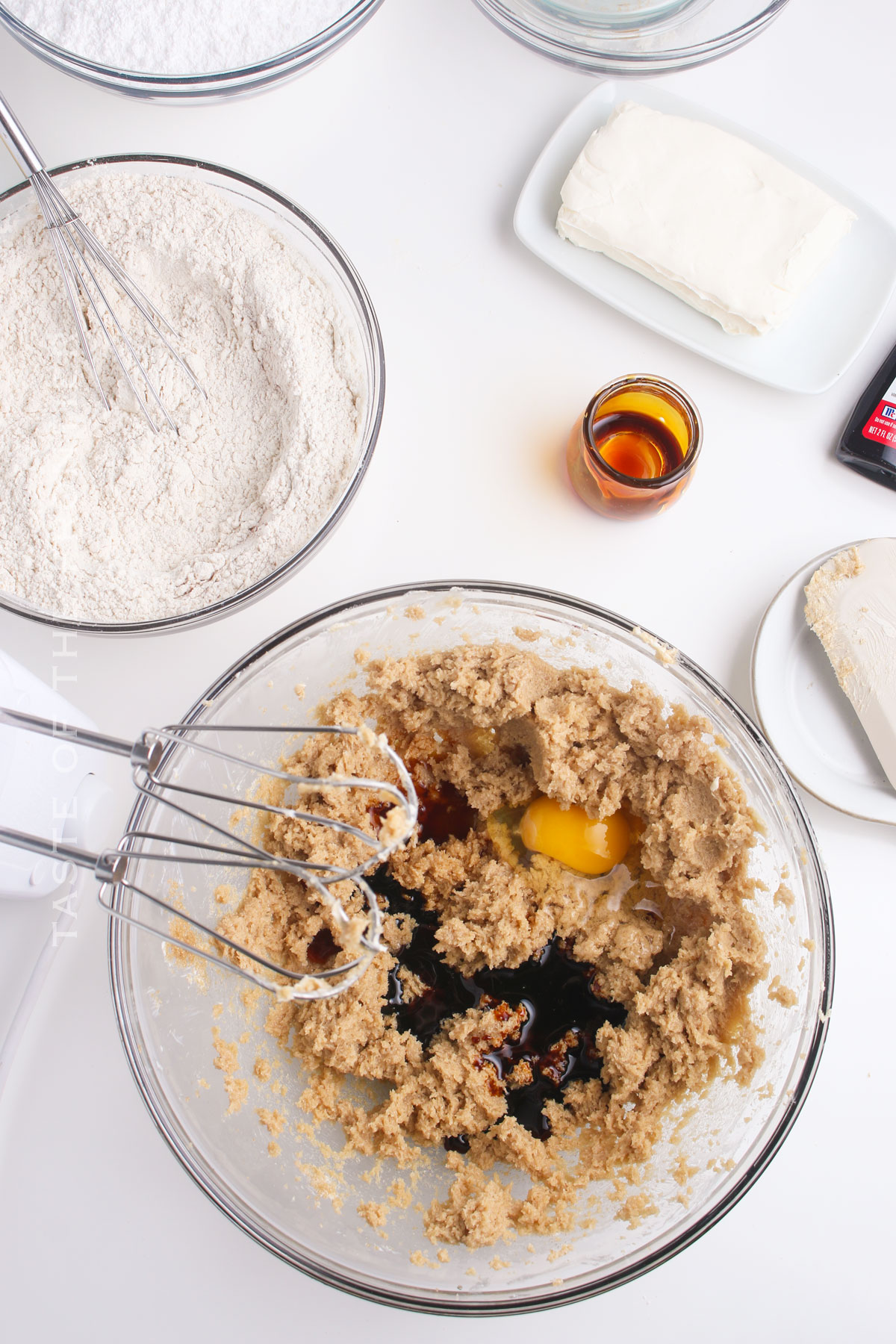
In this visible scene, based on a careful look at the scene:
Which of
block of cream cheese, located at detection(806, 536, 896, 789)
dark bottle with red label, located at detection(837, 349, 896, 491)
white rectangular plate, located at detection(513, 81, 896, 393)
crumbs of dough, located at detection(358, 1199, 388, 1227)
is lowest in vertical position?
crumbs of dough, located at detection(358, 1199, 388, 1227)

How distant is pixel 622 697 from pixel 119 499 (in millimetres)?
672

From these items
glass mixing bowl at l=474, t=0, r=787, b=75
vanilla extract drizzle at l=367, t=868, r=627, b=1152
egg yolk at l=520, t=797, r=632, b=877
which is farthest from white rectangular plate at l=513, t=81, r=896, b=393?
vanilla extract drizzle at l=367, t=868, r=627, b=1152

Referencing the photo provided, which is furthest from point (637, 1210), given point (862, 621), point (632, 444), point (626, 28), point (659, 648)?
point (626, 28)

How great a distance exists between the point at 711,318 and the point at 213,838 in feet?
3.09

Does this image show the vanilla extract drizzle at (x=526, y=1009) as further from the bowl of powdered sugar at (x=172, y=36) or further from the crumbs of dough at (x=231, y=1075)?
the bowl of powdered sugar at (x=172, y=36)

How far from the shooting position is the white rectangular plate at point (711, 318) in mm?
1205

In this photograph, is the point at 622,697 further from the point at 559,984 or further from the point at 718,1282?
the point at 718,1282

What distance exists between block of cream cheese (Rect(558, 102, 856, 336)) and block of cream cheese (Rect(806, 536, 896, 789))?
0.33 meters

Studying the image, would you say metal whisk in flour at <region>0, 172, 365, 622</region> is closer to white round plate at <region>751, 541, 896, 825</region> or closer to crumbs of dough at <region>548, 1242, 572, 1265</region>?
white round plate at <region>751, 541, 896, 825</region>

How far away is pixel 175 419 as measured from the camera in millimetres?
1159

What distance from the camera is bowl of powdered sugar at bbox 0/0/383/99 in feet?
3.68

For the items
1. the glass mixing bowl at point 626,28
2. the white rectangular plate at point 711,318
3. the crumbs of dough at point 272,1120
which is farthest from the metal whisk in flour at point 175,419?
the crumbs of dough at point 272,1120

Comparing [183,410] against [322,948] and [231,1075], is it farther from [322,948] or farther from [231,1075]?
[231,1075]

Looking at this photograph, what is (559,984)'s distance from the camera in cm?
105
